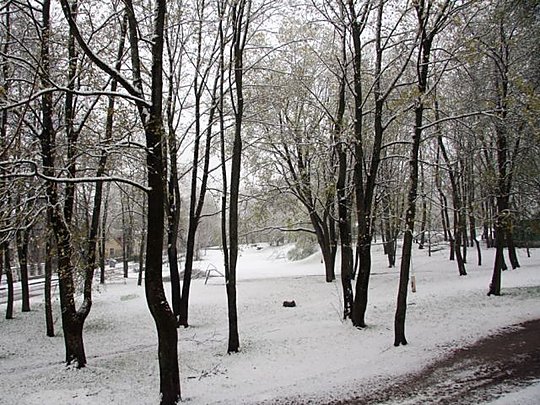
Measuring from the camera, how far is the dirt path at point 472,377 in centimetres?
674

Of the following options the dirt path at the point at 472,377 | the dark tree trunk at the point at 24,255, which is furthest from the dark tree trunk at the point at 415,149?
the dark tree trunk at the point at 24,255

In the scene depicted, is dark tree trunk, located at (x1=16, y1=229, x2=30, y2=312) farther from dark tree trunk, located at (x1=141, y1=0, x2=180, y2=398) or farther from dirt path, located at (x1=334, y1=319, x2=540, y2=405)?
dirt path, located at (x1=334, y1=319, x2=540, y2=405)

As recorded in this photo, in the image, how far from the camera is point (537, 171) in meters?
15.4

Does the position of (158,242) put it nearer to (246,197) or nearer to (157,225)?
(157,225)

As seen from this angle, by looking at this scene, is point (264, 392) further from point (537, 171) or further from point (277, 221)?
point (277, 221)

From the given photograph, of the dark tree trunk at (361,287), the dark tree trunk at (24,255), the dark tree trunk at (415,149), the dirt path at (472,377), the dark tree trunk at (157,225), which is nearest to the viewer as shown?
the dirt path at (472,377)

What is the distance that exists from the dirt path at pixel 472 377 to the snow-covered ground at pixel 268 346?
0.39 metres

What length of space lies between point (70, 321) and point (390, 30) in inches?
421

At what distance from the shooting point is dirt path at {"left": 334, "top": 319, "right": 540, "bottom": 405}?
674 cm

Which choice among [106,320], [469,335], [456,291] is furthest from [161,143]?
[456,291]

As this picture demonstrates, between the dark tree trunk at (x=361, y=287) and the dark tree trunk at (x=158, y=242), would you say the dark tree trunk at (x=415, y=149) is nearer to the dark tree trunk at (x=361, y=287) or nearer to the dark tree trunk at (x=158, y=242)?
the dark tree trunk at (x=361, y=287)

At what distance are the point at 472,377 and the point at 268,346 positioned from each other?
4.87 m

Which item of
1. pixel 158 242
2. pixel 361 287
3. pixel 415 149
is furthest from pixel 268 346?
pixel 415 149

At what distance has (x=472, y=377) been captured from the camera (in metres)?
7.54
